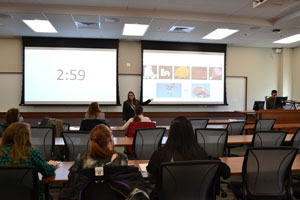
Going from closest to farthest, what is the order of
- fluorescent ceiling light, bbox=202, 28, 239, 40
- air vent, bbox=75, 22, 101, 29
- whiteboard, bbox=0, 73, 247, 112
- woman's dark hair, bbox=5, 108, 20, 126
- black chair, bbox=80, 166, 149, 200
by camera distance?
black chair, bbox=80, 166, 149, 200 → woman's dark hair, bbox=5, 108, 20, 126 → air vent, bbox=75, 22, 101, 29 → fluorescent ceiling light, bbox=202, 28, 239, 40 → whiteboard, bbox=0, 73, 247, 112

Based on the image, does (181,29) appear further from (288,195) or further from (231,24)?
(288,195)

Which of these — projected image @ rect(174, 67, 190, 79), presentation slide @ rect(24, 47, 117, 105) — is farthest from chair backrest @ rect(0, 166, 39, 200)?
projected image @ rect(174, 67, 190, 79)

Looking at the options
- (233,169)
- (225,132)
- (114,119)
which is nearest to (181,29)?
(114,119)

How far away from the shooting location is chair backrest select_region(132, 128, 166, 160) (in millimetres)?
3486

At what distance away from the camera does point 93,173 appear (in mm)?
1593

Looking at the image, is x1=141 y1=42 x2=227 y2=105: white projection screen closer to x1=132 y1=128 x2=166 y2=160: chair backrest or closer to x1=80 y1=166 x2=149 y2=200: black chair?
x1=132 y1=128 x2=166 y2=160: chair backrest

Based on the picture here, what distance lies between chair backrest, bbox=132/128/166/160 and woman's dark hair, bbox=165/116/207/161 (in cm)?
140

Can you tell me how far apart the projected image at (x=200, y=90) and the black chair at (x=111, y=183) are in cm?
731

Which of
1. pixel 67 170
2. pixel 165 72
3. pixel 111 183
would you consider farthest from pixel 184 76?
pixel 111 183

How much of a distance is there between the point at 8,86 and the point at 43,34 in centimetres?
212

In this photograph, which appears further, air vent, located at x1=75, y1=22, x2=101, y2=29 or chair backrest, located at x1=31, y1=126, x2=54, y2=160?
air vent, located at x1=75, y1=22, x2=101, y2=29

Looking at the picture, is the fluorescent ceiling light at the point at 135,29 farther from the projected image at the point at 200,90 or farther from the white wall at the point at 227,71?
the projected image at the point at 200,90

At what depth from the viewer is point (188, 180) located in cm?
189

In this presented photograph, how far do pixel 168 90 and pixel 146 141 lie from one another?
203 inches
